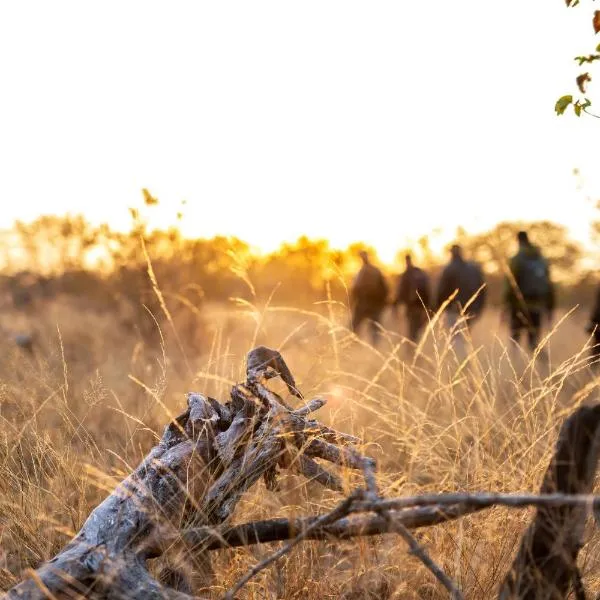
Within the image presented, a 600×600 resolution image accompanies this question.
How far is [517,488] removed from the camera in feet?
9.80

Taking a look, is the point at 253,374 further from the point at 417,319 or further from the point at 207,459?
the point at 417,319

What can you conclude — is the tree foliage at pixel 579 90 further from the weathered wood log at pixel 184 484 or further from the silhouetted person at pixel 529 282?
the silhouetted person at pixel 529 282

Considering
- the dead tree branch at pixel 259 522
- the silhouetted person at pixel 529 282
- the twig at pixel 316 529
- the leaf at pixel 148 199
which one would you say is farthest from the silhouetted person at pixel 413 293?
the twig at pixel 316 529

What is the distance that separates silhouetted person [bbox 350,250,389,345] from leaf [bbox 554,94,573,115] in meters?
8.30

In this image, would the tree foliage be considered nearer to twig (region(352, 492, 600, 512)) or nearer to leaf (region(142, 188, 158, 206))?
twig (region(352, 492, 600, 512))

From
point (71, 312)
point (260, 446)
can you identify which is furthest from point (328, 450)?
point (71, 312)

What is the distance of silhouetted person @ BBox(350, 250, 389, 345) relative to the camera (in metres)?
11.2

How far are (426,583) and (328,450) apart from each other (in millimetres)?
545

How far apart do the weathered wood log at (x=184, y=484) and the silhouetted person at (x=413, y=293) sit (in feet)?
24.9

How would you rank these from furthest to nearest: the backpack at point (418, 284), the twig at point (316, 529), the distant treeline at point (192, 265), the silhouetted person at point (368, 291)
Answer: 1. the silhouetted person at point (368, 291)
2. the backpack at point (418, 284)
3. the distant treeline at point (192, 265)
4. the twig at point (316, 529)

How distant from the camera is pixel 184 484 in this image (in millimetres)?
2646

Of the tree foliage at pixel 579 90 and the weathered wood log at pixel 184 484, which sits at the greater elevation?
the tree foliage at pixel 579 90

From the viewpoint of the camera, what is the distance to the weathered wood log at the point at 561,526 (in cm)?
210

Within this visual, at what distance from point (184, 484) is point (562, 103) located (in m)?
1.85
